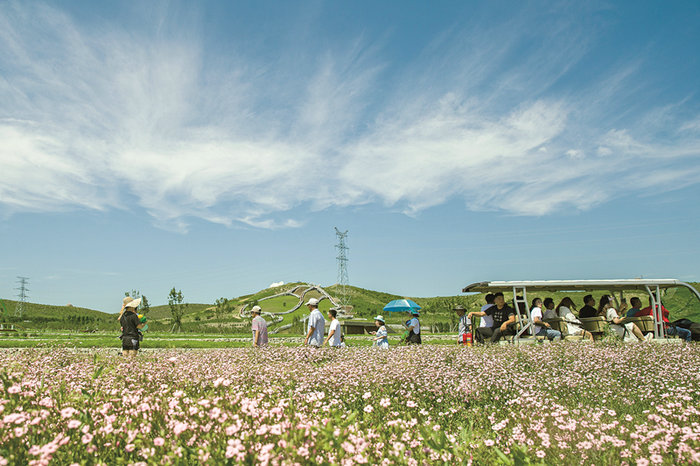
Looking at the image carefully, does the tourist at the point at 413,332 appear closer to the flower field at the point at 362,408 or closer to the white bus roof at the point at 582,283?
the white bus roof at the point at 582,283

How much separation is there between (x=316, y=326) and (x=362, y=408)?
542 cm

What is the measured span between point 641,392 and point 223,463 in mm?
6534

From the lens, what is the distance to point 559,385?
23.3 feet

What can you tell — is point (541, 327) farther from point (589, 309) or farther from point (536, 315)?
point (589, 309)

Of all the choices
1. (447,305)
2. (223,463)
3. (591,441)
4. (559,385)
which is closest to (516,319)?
(559,385)

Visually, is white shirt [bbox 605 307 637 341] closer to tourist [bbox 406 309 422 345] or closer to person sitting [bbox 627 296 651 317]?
person sitting [bbox 627 296 651 317]

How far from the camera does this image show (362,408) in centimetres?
595

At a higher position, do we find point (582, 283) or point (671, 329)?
point (582, 283)

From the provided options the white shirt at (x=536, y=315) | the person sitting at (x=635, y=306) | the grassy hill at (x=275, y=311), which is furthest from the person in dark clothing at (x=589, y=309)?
the white shirt at (x=536, y=315)

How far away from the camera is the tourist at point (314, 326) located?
36.5ft

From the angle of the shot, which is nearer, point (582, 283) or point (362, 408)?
point (362, 408)

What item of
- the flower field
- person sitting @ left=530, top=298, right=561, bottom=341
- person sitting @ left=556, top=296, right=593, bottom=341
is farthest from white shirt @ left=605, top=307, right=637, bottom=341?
the flower field

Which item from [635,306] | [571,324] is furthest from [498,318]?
[635,306]

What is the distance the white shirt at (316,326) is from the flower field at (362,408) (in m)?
1.64
